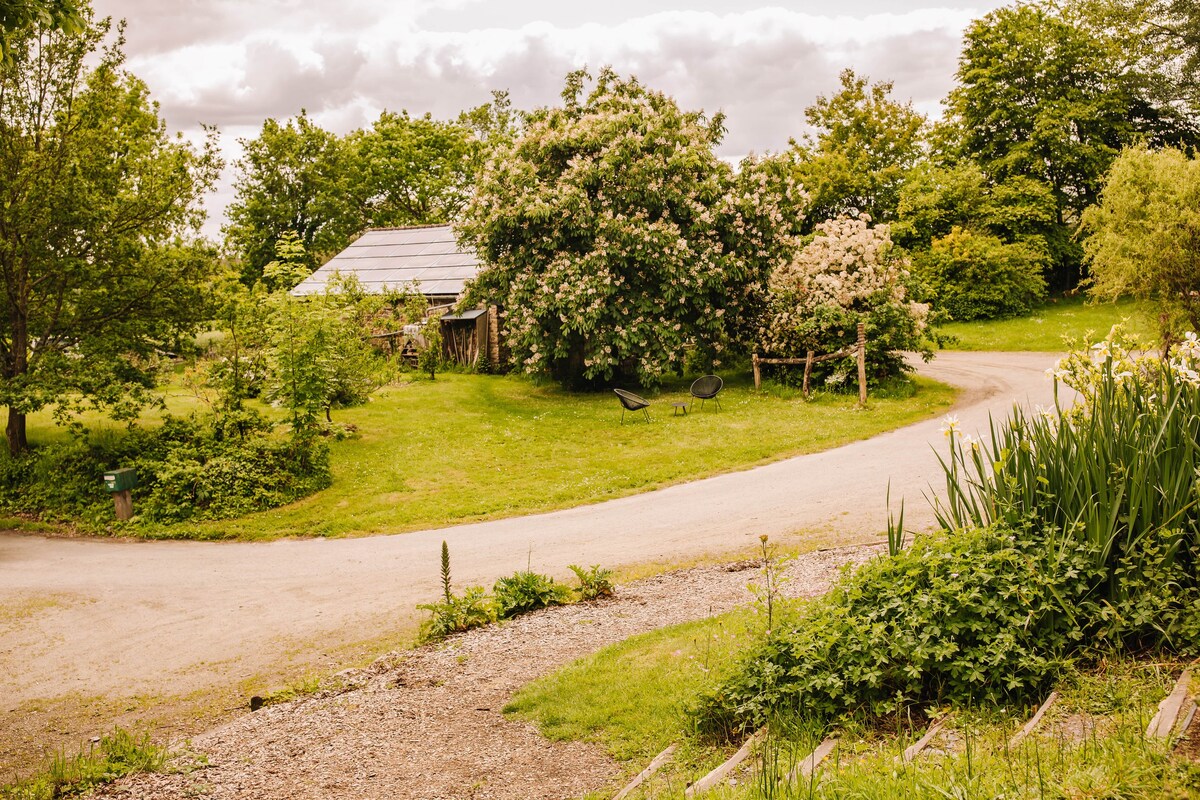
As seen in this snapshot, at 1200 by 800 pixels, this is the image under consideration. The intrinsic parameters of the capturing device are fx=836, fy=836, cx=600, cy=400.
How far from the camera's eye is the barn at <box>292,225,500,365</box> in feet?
95.5

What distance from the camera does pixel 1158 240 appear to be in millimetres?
20328

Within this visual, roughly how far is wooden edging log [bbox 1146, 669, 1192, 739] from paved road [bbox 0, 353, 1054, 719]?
663 cm

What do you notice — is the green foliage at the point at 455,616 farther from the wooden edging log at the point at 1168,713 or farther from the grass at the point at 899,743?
the wooden edging log at the point at 1168,713

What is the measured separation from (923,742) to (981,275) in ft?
112

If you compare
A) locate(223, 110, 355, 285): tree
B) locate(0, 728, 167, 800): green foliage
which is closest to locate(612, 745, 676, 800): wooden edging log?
locate(0, 728, 167, 800): green foliage

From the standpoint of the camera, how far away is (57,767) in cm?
630

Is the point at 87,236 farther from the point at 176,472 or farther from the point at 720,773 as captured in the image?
the point at 720,773

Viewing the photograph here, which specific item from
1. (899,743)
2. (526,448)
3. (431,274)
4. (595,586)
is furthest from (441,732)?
(431,274)

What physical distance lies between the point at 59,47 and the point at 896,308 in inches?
766

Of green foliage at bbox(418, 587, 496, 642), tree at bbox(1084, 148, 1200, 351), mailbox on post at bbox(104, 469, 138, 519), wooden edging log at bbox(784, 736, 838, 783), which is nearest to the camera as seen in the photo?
wooden edging log at bbox(784, 736, 838, 783)

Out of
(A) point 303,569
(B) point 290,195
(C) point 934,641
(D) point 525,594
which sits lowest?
(A) point 303,569

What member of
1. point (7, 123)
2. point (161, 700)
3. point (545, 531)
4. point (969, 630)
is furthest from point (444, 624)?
point (7, 123)

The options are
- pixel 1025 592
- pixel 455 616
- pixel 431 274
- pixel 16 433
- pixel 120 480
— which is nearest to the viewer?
pixel 1025 592

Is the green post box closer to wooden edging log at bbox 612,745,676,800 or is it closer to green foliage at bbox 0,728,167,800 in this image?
green foliage at bbox 0,728,167,800
